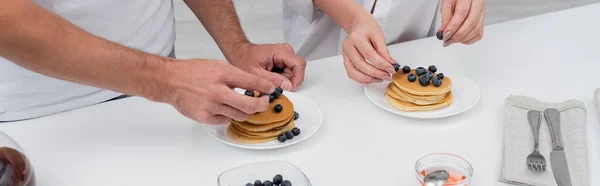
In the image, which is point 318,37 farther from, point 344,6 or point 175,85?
point 175,85

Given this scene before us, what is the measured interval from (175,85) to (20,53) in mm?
298

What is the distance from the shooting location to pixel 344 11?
1.89 metres

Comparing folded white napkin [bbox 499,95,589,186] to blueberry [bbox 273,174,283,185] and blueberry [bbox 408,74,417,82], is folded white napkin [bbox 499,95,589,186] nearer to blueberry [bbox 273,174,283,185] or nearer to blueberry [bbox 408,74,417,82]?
blueberry [bbox 408,74,417,82]

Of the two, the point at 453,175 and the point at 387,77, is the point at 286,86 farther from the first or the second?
the point at 453,175

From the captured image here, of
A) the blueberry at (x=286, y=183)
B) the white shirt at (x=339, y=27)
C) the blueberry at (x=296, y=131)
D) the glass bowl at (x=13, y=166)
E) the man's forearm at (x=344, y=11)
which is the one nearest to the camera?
the glass bowl at (x=13, y=166)

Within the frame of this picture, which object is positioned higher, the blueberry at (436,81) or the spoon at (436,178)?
the blueberry at (436,81)

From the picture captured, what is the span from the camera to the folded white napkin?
1.32 m

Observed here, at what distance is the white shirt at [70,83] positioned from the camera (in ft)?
5.32

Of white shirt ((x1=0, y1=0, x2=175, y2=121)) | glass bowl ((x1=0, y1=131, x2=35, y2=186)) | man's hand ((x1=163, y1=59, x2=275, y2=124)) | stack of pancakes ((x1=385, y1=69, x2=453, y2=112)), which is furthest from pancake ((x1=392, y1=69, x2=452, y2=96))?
glass bowl ((x1=0, y1=131, x2=35, y2=186))

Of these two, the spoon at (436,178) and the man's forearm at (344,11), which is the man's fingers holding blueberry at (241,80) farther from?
the man's forearm at (344,11)

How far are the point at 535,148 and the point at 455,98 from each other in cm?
28

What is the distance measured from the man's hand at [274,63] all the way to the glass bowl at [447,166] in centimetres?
46

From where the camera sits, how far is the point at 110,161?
4.63 ft

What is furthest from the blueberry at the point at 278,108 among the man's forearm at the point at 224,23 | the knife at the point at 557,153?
the knife at the point at 557,153
